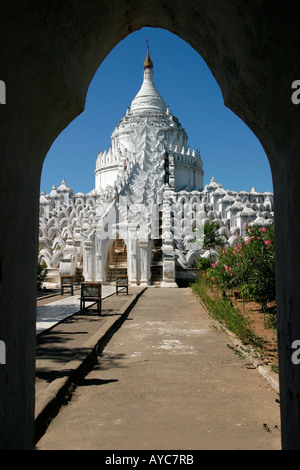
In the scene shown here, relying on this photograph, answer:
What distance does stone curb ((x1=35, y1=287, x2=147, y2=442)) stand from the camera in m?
3.44

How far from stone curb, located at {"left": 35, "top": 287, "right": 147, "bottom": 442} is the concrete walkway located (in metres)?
0.08

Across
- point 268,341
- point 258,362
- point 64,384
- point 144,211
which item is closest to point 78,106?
point 64,384

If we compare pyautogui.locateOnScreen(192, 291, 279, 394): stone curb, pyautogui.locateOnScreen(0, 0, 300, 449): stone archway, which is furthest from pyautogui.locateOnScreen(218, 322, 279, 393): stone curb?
pyautogui.locateOnScreen(0, 0, 300, 449): stone archway

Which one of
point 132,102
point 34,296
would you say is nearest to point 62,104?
point 34,296

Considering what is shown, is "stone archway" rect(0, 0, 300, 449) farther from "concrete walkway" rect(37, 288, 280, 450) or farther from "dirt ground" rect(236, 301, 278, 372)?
"dirt ground" rect(236, 301, 278, 372)

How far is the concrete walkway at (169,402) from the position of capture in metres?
3.19

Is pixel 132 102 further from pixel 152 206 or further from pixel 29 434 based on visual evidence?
pixel 29 434

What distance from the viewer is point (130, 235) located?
19578mm

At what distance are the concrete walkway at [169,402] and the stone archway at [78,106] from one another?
919 millimetres

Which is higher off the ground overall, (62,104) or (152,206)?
(152,206)

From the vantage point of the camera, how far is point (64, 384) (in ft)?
14.0

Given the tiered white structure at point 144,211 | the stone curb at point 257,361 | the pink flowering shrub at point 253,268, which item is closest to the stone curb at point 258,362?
the stone curb at point 257,361

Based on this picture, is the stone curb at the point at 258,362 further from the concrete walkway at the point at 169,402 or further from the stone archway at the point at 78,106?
the stone archway at the point at 78,106
